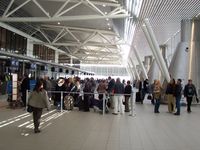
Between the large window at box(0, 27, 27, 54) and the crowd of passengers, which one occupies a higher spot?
the large window at box(0, 27, 27, 54)

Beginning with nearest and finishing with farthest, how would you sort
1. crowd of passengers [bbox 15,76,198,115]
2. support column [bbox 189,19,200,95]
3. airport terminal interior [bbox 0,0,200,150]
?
airport terminal interior [bbox 0,0,200,150] → crowd of passengers [bbox 15,76,198,115] → support column [bbox 189,19,200,95]

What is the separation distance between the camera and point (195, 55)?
70.9 ft

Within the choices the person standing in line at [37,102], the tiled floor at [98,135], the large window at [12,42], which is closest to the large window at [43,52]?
the large window at [12,42]

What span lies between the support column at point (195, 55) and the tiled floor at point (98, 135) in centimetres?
932

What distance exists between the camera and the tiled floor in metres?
7.74

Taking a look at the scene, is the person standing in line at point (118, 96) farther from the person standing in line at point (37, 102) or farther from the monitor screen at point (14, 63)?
the monitor screen at point (14, 63)

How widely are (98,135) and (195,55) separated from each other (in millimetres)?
14264

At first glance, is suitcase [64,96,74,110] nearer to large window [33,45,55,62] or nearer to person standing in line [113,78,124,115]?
person standing in line [113,78,124,115]

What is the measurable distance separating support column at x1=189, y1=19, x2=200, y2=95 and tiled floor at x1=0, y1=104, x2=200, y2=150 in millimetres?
9318

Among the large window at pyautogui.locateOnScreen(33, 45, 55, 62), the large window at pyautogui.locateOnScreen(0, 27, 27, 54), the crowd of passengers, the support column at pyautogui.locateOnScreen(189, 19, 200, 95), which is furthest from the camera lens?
the large window at pyautogui.locateOnScreen(33, 45, 55, 62)

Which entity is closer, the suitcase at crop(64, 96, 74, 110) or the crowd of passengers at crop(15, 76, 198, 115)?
the crowd of passengers at crop(15, 76, 198, 115)

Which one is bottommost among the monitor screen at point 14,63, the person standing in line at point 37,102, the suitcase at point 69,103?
the suitcase at point 69,103

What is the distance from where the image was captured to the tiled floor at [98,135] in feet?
25.4

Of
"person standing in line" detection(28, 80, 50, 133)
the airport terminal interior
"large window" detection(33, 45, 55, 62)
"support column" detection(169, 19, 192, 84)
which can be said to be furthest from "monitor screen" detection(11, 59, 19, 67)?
"person standing in line" detection(28, 80, 50, 133)
